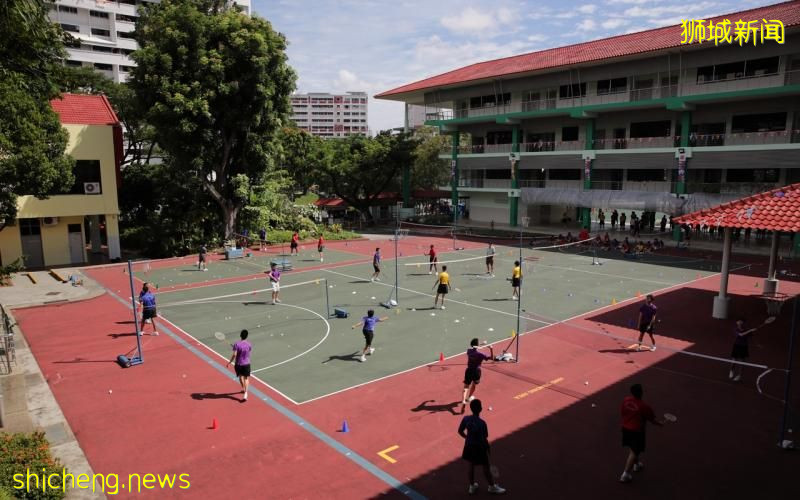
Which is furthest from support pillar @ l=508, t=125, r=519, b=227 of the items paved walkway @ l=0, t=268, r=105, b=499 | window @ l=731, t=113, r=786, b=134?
paved walkway @ l=0, t=268, r=105, b=499

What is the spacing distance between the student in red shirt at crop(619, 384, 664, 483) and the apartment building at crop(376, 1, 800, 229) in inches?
1352

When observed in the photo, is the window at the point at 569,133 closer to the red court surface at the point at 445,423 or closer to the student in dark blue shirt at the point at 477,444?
the red court surface at the point at 445,423

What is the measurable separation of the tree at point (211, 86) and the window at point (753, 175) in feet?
111

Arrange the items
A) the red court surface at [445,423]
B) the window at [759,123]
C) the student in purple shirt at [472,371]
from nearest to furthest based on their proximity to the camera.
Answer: the red court surface at [445,423]
the student in purple shirt at [472,371]
the window at [759,123]

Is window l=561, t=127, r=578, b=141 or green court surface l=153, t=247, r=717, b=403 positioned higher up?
window l=561, t=127, r=578, b=141

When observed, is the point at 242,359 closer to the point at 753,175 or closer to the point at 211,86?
the point at 211,86

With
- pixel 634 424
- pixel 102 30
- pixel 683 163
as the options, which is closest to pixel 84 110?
pixel 634 424

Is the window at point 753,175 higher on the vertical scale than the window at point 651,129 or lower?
lower

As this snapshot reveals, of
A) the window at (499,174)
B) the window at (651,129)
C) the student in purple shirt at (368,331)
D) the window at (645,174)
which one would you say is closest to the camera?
the student in purple shirt at (368,331)

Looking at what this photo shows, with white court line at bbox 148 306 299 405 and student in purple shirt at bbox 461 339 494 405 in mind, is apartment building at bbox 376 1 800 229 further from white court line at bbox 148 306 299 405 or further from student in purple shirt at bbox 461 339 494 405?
student in purple shirt at bbox 461 339 494 405

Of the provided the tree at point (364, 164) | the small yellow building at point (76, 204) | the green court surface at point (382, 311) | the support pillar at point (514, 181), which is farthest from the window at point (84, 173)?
the support pillar at point (514, 181)

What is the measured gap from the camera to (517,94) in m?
53.2

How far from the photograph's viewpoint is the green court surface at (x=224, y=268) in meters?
28.9

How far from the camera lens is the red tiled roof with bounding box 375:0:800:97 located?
129 feet
